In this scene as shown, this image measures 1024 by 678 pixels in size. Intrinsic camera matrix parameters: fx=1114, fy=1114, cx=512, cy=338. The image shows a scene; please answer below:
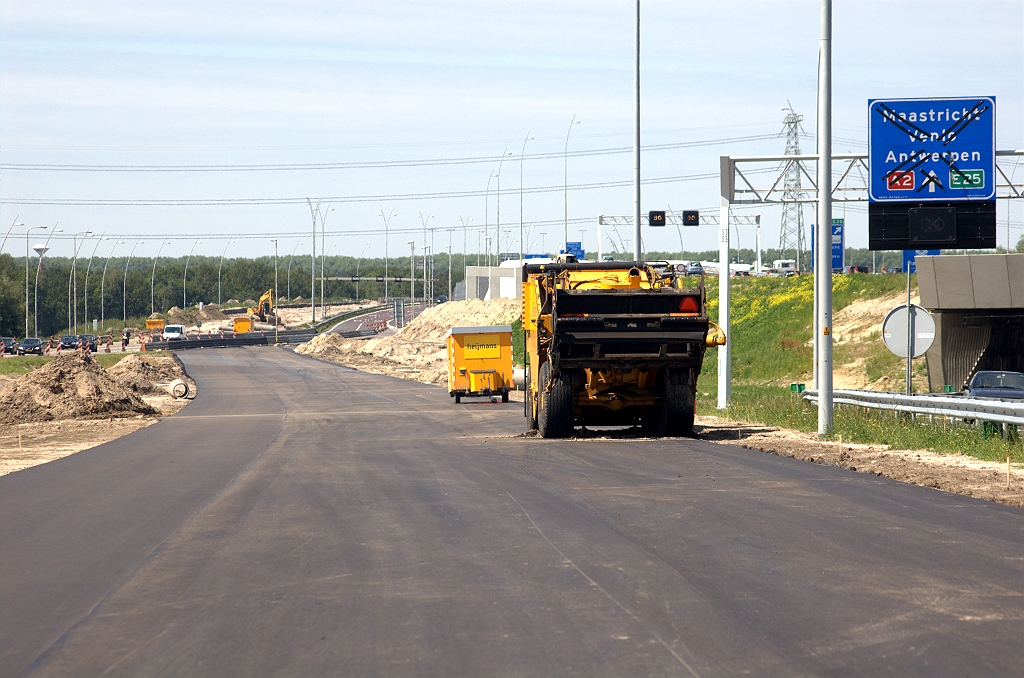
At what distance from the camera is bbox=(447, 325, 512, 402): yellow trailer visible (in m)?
39.6

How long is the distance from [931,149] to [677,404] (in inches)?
328

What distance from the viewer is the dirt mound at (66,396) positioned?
32594 millimetres

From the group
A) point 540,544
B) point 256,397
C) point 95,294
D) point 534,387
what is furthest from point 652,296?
point 95,294

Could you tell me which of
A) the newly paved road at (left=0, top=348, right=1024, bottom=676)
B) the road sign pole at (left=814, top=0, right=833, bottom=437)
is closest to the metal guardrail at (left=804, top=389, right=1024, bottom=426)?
the road sign pole at (left=814, top=0, right=833, bottom=437)

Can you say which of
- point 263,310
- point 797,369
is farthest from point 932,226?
point 263,310

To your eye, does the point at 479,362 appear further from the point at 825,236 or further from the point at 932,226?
Answer: the point at 825,236

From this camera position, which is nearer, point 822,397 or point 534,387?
point 822,397

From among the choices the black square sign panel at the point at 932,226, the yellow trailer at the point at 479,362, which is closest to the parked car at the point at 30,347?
the yellow trailer at the point at 479,362

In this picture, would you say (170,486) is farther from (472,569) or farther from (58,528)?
(472,569)

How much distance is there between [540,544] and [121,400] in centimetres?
2764

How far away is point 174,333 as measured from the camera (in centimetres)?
9525

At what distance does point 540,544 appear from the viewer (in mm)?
9703

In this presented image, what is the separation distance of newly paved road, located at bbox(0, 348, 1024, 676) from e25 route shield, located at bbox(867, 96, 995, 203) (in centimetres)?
903

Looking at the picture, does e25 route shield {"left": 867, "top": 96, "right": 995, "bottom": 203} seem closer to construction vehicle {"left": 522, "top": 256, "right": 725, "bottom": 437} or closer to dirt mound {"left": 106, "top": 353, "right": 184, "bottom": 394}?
construction vehicle {"left": 522, "top": 256, "right": 725, "bottom": 437}
